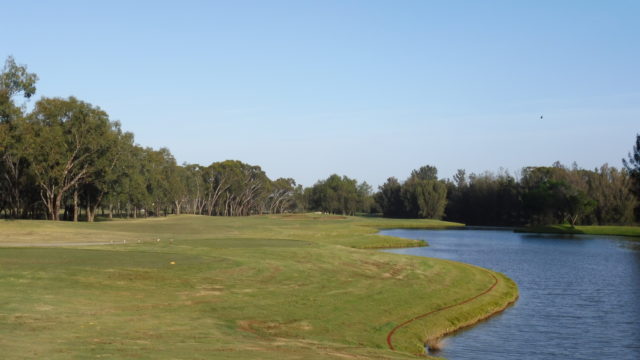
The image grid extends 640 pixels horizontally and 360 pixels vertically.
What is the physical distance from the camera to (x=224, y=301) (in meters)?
29.5

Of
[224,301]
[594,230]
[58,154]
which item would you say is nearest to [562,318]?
[224,301]

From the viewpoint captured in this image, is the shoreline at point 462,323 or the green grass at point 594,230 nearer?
the shoreline at point 462,323

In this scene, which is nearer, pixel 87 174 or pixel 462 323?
pixel 462 323

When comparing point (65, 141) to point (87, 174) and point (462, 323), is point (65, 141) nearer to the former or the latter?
point (87, 174)

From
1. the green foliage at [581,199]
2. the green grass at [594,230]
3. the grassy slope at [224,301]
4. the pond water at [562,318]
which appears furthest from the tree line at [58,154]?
the green foliage at [581,199]

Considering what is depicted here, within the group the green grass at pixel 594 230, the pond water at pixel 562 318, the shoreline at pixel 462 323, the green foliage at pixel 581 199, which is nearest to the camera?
the pond water at pixel 562 318

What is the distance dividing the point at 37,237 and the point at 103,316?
132ft

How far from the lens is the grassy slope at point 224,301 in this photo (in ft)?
64.8

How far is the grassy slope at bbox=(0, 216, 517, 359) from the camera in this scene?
19766 millimetres

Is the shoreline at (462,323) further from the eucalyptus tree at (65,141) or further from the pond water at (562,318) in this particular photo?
the eucalyptus tree at (65,141)

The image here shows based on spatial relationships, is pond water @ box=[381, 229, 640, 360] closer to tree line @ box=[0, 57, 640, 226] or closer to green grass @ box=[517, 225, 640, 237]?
tree line @ box=[0, 57, 640, 226]

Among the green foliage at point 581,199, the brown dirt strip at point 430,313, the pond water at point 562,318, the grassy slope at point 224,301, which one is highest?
the green foliage at point 581,199

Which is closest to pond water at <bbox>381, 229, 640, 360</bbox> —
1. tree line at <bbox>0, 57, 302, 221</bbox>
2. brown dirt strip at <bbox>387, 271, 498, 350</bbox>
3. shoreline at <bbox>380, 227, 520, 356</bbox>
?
shoreline at <bbox>380, 227, 520, 356</bbox>

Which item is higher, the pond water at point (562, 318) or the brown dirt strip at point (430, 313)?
the brown dirt strip at point (430, 313)
